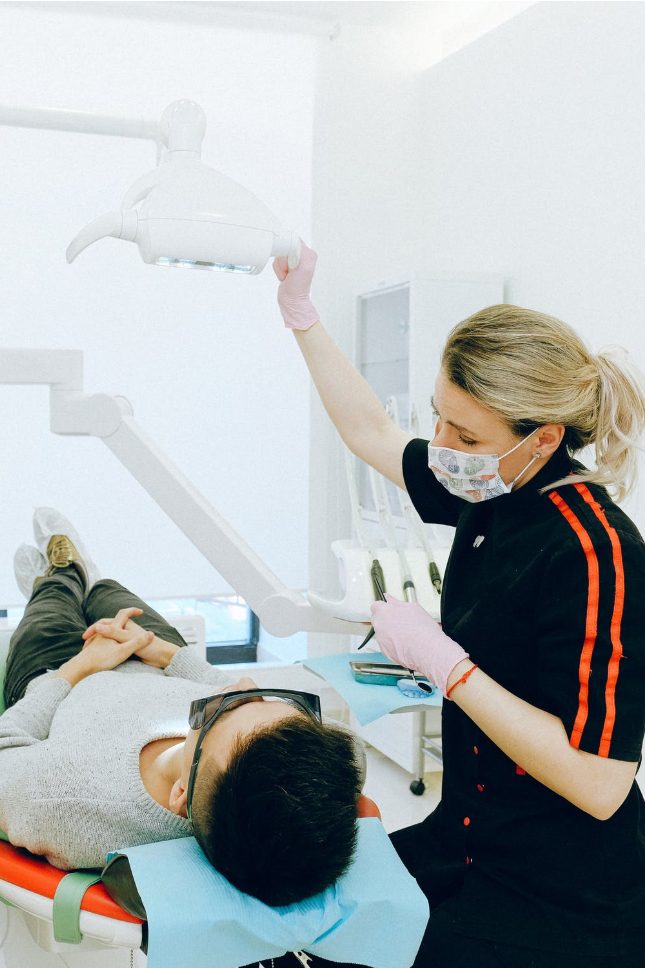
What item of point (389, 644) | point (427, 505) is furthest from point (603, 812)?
point (427, 505)

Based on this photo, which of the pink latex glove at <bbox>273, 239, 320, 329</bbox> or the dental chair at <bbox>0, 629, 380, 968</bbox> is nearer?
the dental chair at <bbox>0, 629, 380, 968</bbox>

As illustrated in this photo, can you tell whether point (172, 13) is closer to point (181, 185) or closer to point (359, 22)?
point (359, 22)

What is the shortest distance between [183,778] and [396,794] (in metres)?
2.10

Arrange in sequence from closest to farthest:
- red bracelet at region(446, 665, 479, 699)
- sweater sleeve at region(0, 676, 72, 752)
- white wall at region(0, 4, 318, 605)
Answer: red bracelet at region(446, 665, 479, 699), sweater sleeve at region(0, 676, 72, 752), white wall at region(0, 4, 318, 605)

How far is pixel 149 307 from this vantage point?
363cm

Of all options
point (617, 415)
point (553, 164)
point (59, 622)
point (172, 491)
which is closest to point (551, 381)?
point (617, 415)

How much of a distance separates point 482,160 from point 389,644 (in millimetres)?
2637

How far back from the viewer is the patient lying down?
Result: 1016 mm

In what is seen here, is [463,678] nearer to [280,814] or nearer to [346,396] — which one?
[280,814]

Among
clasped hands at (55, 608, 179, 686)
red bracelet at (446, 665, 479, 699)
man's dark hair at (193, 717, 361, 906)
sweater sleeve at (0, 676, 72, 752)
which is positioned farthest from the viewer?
clasped hands at (55, 608, 179, 686)

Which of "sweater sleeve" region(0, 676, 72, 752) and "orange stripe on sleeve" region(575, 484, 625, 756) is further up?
"orange stripe on sleeve" region(575, 484, 625, 756)

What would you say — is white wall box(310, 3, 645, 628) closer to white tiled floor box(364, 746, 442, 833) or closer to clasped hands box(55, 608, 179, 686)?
white tiled floor box(364, 746, 442, 833)

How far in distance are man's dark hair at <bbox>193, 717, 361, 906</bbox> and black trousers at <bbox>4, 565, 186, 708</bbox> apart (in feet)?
2.92

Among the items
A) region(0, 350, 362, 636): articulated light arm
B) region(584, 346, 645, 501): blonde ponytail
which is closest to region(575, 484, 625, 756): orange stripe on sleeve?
region(584, 346, 645, 501): blonde ponytail
